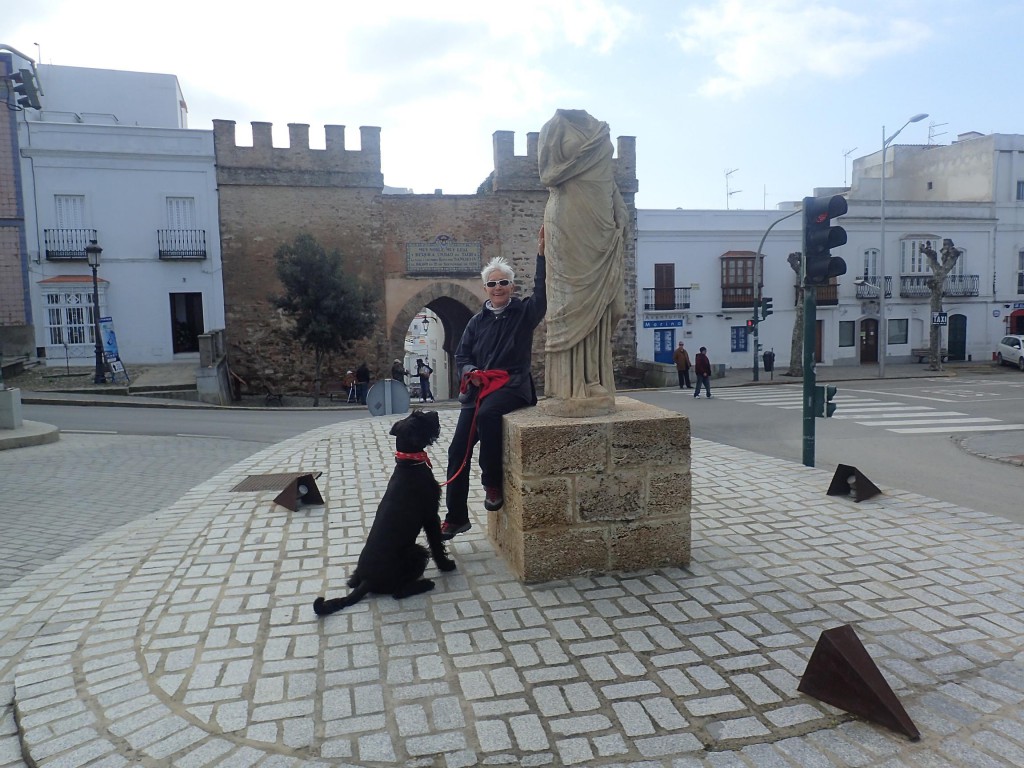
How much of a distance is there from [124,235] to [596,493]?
74.9 ft

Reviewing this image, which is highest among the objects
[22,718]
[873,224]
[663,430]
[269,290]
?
[873,224]

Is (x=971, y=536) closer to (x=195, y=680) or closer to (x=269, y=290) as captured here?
(x=195, y=680)

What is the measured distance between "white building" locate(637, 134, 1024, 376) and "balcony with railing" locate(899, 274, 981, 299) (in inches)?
1.7

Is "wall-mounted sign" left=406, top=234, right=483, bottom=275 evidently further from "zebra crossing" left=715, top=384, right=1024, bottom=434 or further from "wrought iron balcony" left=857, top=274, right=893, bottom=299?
"wrought iron balcony" left=857, top=274, right=893, bottom=299

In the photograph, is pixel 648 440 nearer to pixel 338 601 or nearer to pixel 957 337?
pixel 338 601

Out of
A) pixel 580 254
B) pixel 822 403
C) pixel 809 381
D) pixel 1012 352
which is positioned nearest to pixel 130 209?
pixel 809 381

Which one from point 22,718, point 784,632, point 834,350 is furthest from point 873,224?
point 22,718

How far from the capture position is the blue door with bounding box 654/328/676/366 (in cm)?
2879

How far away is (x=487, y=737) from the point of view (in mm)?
2934

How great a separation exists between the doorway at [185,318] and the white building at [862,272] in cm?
1560

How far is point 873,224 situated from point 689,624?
31432mm

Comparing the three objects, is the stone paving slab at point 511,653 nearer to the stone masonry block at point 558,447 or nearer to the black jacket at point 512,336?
the stone masonry block at point 558,447

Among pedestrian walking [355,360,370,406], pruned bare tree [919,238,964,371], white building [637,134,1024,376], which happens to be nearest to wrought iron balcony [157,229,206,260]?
pedestrian walking [355,360,370,406]

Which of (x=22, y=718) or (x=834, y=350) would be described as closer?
(x=22, y=718)
